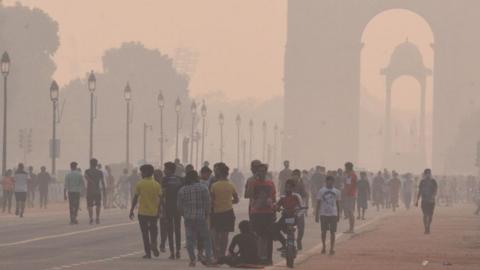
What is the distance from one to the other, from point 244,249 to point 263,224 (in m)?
1.06

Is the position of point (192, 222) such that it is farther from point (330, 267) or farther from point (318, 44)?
point (318, 44)

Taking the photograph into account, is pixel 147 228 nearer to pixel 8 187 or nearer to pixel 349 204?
pixel 349 204

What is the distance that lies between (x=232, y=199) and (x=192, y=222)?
3.30 feet

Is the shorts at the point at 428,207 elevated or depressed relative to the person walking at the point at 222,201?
depressed

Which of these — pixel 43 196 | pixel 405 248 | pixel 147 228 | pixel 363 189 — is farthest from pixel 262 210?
pixel 43 196

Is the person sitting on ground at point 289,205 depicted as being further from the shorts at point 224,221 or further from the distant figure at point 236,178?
the distant figure at point 236,178

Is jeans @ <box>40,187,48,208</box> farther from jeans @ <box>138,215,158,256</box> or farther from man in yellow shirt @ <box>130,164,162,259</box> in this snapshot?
man in yellow shirt @ <box>130,164,162,259</box>

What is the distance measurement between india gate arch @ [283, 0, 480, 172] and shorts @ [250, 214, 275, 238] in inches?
4735

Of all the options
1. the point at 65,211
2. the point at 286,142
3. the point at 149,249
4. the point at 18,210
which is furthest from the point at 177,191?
the point at 286,142

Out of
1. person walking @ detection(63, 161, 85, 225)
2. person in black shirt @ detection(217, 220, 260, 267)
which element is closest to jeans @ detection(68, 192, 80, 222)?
person walking @ detection(63, 161, 85, 225)

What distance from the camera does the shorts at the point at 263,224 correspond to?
29000 millimetres

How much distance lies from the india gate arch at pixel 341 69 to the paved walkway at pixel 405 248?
304 ft

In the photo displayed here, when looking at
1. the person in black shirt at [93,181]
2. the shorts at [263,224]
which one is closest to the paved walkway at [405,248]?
the shorts at [263,224]

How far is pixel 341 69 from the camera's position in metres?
152
